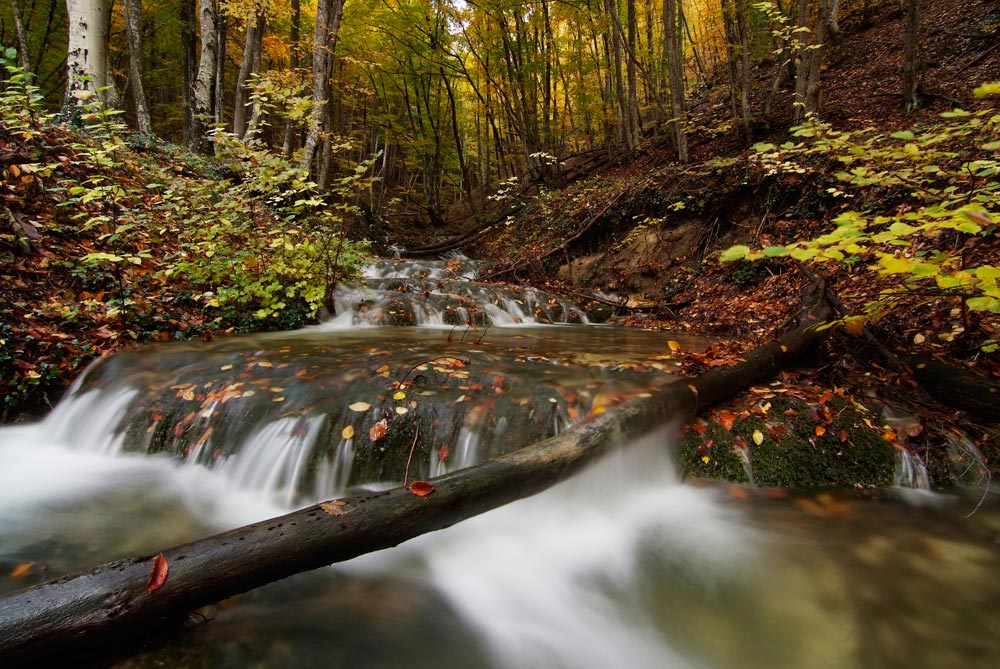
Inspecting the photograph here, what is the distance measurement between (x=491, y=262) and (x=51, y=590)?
12.0m

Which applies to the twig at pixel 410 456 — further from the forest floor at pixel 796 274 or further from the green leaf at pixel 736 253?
the green leaf at pixel 736 253

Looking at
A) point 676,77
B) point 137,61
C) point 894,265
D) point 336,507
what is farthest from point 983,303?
point 137,61

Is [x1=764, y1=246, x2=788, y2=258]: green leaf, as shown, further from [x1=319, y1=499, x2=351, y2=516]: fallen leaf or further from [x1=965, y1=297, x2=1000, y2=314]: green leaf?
[x1=319, y1=499, x2=351, y2=516]: fallen leaf

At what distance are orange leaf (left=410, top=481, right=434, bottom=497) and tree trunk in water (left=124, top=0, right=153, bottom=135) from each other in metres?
13.5

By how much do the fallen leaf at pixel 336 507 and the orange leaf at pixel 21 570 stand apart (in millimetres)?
2055

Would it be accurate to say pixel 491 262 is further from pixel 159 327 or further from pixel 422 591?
pixel 422 591

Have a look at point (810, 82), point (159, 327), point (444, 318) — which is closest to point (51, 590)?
point (159, 327)

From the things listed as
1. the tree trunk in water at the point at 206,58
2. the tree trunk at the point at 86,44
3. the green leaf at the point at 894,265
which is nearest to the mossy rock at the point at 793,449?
the green leaf at the point at 894,265

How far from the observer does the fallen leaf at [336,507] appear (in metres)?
1.66

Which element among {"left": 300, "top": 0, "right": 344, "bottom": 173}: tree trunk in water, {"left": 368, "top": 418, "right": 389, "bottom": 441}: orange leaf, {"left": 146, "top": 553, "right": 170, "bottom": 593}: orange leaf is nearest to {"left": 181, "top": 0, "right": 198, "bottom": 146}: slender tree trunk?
{"left": 300, "top": 0, "right": 344, "bottom": 173}: tree trunk in water

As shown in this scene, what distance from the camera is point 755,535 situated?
9.21ft

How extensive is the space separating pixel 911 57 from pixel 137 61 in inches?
665

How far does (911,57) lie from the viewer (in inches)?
312

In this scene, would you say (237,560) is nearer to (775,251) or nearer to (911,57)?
(775,251)
